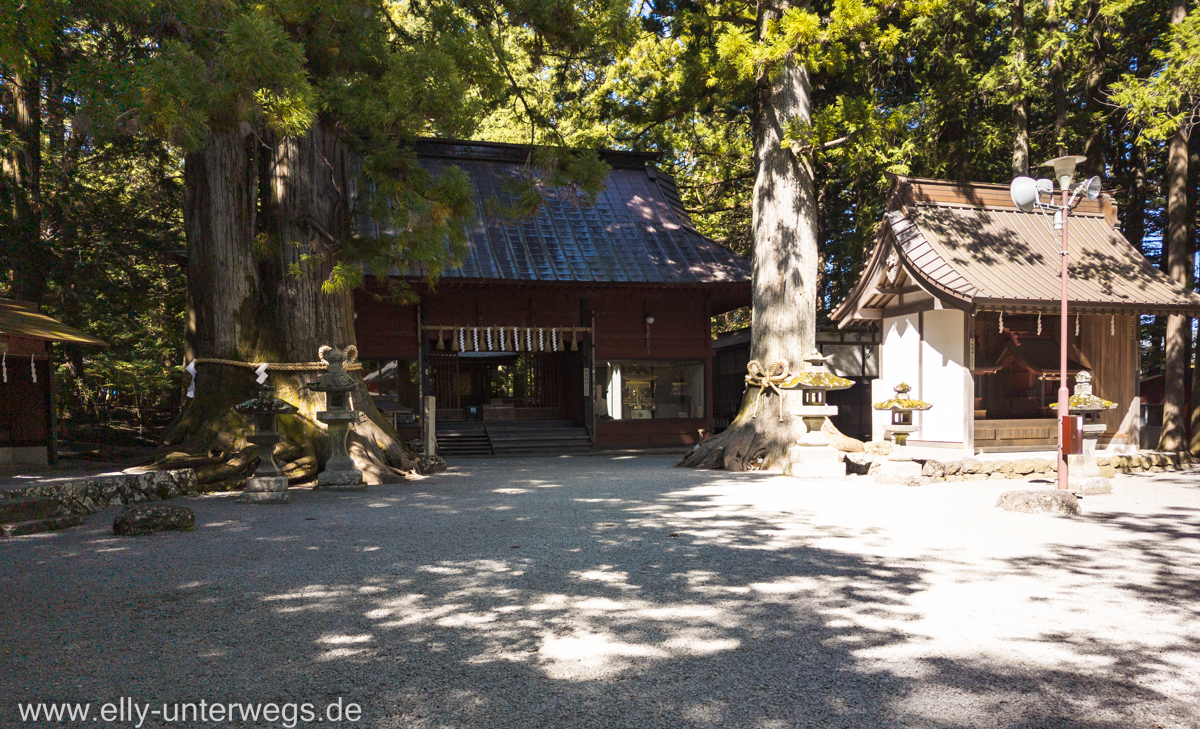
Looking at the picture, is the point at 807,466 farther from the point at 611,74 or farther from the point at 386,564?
the point at 611,74

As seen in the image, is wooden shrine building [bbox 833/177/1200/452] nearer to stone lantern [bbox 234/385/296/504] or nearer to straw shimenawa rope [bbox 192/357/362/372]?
straw shimenawa rope [bbox 192/357/362/372]

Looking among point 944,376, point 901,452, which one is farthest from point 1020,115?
point 901,452

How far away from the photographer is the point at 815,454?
1077 cm

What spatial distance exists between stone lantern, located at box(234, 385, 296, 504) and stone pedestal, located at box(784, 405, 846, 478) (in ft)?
21.9

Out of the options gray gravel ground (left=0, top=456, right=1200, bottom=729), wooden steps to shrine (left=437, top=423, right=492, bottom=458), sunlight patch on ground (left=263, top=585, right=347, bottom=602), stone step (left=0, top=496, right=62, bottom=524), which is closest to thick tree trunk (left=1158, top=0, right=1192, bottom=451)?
gray gravel ground (left=0, top=456, right=1200, bottom=729)

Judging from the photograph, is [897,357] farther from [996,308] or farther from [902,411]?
[902,411]

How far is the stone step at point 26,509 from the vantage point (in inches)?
265

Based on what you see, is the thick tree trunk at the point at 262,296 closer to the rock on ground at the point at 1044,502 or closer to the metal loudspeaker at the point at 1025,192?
the rock on ground at the point at 1044,502

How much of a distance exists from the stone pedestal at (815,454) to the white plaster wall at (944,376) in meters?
2.19

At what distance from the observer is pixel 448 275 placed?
15102 millimetres

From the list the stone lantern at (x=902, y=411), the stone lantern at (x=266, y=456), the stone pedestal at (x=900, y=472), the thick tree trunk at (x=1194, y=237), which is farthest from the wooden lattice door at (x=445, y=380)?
the thick tree trunk at (x=1194, y=237)

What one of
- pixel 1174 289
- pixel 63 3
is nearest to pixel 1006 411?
pixel 1174 289

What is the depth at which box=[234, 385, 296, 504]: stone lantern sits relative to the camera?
27.7 feet

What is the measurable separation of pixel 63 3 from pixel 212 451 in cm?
578
